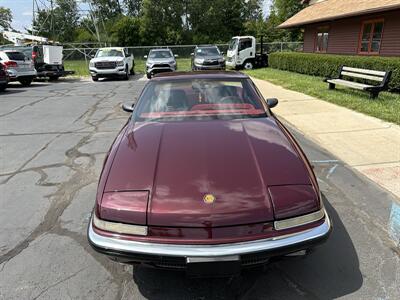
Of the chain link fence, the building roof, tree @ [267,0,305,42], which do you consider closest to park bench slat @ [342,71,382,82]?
the building roof

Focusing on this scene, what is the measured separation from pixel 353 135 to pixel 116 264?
17.6ft

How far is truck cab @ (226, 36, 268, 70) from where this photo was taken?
22.2 meters

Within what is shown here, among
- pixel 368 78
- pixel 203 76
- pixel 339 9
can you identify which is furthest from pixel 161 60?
pixel 203 76

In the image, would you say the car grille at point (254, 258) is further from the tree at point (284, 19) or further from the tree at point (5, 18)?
the tree at point (5, 18)

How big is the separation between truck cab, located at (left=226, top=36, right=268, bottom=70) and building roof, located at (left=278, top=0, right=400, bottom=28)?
2.67 metres

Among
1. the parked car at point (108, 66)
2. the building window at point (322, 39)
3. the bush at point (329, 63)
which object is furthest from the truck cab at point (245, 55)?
the parked car at point (108, 66)

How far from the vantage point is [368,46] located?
54.3 ft

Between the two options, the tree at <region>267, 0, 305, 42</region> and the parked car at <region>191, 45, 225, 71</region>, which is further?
the tree at <region>267, 0, 305, 42</region>

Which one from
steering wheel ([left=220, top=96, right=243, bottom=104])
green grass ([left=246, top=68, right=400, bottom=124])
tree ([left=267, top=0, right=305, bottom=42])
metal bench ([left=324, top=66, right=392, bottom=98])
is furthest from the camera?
tree ([left=267, top=0, right=305, bottom=42])

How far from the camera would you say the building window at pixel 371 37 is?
51.8ft

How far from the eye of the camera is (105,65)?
19594 mm

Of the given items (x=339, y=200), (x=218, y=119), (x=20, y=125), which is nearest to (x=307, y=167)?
(x=218, y=119)

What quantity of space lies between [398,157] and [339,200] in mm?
2023

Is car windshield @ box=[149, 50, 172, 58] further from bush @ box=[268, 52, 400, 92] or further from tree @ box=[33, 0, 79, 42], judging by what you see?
tree @ box=[33, 0, 79, 42]
